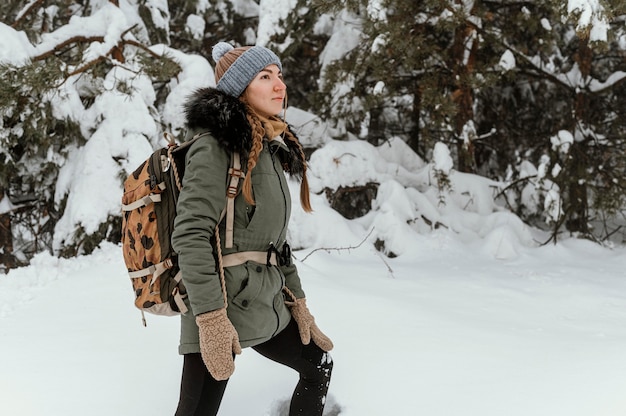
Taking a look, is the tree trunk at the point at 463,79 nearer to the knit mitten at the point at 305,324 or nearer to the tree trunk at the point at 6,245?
the knit mitten at the point at 305,324

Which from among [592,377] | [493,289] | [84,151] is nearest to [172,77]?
[84,151]

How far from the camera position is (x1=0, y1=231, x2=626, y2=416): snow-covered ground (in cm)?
262

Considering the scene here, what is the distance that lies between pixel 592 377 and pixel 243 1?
747 centimetres

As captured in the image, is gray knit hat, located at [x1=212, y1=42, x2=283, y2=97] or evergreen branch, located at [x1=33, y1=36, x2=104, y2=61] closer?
gray knit hat, located at [x1=212, y1=42, x2=283, y2=97]

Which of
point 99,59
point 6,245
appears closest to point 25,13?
point 99,59

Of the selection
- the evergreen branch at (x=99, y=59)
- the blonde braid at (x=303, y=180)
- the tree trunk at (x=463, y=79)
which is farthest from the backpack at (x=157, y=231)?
the tree trunk at (x=463, y=79)

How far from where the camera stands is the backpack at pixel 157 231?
1.90 meters

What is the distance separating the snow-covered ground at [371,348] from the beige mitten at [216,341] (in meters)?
1.09

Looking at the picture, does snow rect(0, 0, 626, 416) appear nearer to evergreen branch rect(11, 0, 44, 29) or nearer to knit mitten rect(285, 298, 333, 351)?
knit mitten rect(285, 298, 333, 351)

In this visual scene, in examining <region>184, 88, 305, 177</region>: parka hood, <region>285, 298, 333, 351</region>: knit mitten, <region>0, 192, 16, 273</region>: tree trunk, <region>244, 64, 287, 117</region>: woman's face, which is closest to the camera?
<region>184, 88, 305, 177</region>: parka hood

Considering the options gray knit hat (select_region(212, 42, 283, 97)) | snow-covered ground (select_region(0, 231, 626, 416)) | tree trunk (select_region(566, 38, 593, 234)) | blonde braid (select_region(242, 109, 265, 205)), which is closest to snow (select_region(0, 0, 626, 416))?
snow-covered ground (select_region(0, 231, 626, 416))

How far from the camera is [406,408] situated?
260 centimetres

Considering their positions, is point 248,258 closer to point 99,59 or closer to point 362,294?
point 362,294

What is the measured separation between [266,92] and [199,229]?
0.64 metres
